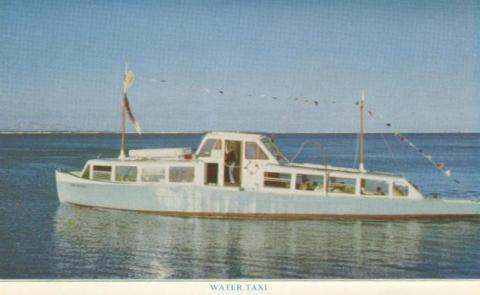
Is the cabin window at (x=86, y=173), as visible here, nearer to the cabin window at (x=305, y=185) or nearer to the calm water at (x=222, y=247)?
the calm water at (x=222, y=247)

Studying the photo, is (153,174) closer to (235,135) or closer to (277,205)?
(235,135)

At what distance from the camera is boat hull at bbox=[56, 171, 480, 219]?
15.5 meters

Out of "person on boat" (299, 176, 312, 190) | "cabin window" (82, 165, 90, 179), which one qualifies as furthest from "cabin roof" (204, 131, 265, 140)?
"cabin window" (82, 165, 90, 179)

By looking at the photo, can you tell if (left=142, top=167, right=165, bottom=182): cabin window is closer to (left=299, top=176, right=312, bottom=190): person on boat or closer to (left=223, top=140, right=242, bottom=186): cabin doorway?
(left=223, top=140, right=242, bottom=186): cabin doorway

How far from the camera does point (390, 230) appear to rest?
1513 cm

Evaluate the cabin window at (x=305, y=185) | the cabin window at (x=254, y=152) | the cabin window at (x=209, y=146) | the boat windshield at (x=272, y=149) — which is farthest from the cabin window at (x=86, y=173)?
the cabin window at (x=305, y=185)

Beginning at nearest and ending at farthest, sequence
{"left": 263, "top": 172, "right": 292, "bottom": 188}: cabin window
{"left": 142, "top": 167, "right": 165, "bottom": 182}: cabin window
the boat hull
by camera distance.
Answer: the boat hull < {"left": 263, "top": 172, "right": 292, "bottom": 188}: cabin window < {"left": 142, "top": 167, "right": 165, "bottom": 182}: cabin window

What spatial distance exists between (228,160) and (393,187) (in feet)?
15.0

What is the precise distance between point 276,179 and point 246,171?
853 mm

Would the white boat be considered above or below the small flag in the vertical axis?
below

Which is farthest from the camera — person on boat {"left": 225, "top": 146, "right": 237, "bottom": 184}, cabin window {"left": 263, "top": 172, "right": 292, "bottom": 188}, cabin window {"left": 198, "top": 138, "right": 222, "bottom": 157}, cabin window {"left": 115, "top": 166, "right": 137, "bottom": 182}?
cabin window {"left": 115, "top": 166, "right": 137, "bottom": 182}

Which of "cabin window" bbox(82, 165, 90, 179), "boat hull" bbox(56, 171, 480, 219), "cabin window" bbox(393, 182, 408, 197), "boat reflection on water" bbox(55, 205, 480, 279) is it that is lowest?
"boat reflection on water" bbox(55, 205, 480, 279)

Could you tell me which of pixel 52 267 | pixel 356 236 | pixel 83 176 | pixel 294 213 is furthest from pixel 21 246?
pixel 356 236
